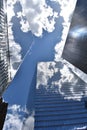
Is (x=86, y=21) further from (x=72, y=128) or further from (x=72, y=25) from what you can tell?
(x=72, y=128)

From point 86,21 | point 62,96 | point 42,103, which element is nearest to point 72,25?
point 86,21

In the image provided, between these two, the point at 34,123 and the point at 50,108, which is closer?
the point at 34,123

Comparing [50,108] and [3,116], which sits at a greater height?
[3,116]

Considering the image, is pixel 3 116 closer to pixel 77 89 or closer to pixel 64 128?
pixel 64 128

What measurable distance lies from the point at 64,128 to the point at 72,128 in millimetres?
3861

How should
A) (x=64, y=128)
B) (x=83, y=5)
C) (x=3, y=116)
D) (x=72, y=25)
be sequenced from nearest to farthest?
(x=83, y=5)
(x=3, y=116)
(x=72, y=25)
(x=64, y=128)

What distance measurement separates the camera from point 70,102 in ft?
450

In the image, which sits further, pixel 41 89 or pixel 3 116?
pixel 41 89

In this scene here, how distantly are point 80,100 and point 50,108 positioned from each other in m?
28.4

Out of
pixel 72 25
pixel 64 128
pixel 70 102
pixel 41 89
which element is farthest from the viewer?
pixel 41 89

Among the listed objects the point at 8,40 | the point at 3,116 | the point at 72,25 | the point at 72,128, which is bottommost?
the point at 72,128

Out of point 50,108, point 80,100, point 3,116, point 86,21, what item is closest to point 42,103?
point 50,108

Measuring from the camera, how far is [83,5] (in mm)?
61344

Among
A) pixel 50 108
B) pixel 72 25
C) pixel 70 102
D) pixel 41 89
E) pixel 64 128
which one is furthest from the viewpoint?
pixel 41 89
